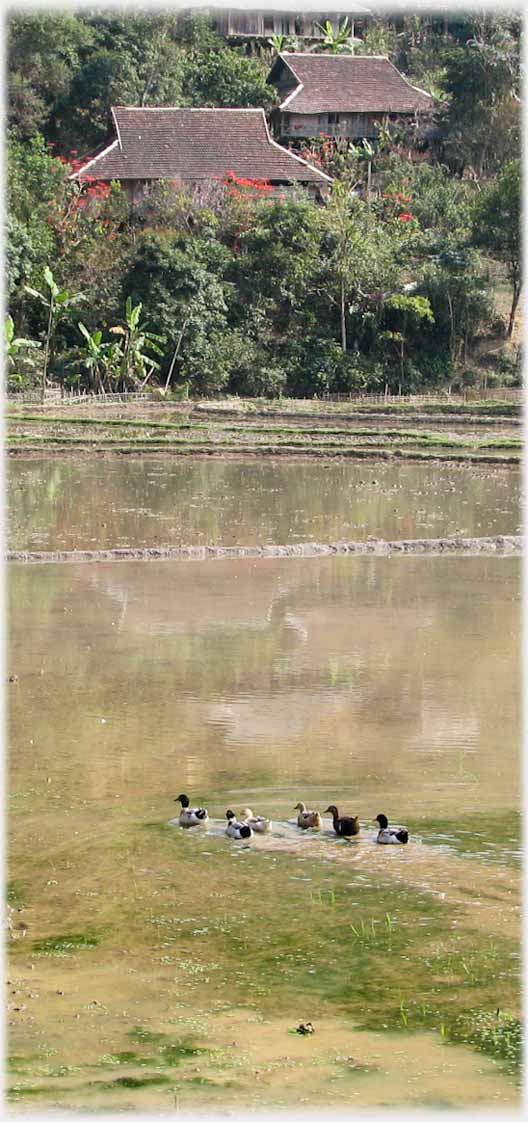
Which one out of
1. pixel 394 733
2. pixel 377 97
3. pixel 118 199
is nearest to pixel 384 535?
pixel 394 733

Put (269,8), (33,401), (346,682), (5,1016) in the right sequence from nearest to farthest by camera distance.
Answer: (5,1016) < (346,682) < (33,401) < (269,8)

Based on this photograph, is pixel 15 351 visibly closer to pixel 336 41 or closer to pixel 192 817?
pixel 336 41

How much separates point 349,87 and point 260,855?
1626 inches

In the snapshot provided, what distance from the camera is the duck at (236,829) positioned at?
10.5 metres

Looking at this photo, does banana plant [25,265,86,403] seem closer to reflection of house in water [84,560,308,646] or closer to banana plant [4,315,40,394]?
banana plant [4,315,40,394]

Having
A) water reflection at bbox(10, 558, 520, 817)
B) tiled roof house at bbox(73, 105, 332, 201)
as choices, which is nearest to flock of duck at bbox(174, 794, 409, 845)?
water reflection at bbox(10, 558, 520, 817)

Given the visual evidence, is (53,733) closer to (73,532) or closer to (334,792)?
(334,792)

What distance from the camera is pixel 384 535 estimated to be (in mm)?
22891

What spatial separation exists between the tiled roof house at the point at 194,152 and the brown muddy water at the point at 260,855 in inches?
1051

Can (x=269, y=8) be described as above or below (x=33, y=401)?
above

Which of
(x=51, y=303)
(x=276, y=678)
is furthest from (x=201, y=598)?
(x=51, y=303)

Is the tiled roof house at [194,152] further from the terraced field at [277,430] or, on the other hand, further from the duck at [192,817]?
the duck at [192,817]

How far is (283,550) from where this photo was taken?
2152cm

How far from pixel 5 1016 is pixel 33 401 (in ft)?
95.7
